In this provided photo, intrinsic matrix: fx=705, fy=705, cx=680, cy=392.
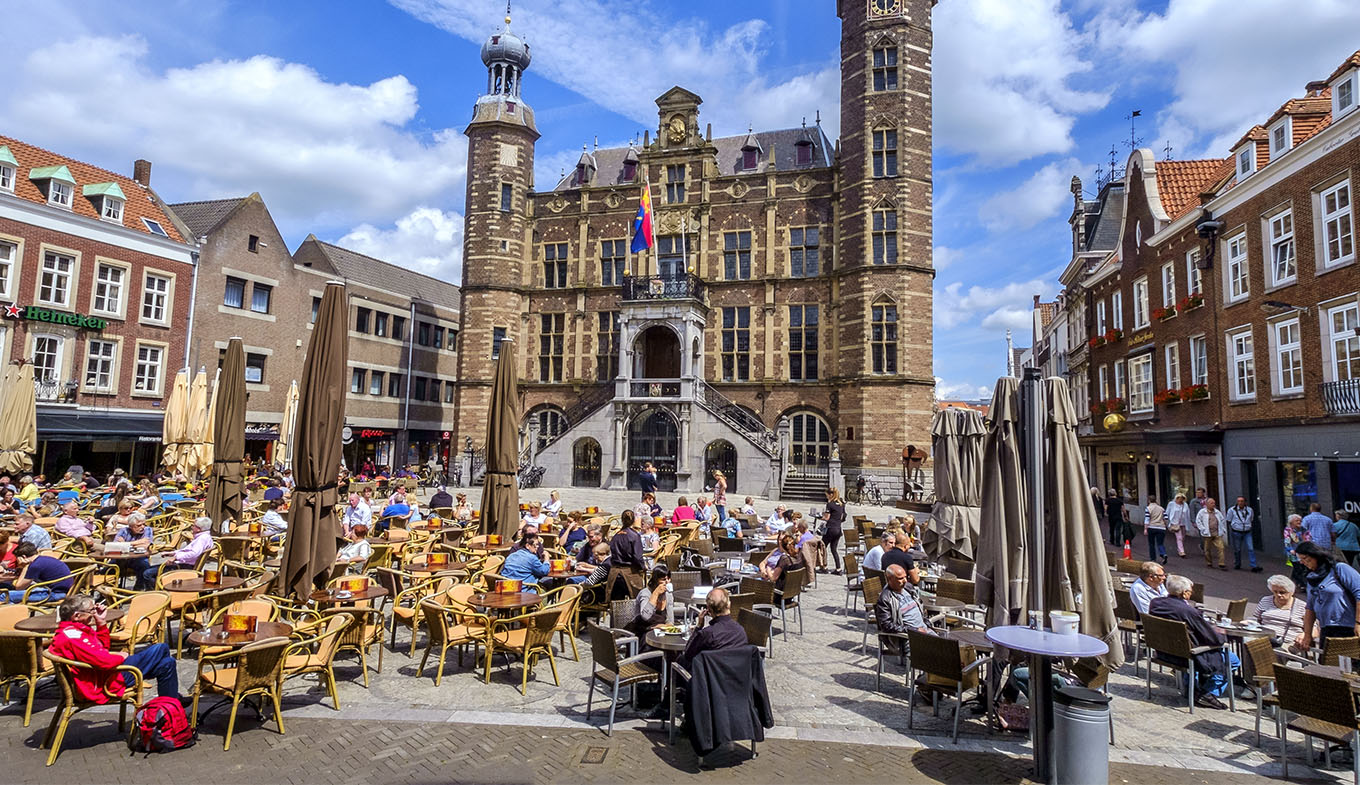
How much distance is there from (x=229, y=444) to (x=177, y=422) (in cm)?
647

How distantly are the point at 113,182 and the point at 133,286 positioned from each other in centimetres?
387

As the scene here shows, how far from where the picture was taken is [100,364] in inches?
941

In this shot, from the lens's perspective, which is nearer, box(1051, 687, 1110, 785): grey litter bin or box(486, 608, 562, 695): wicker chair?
box(1051, 687, 1110, 785): grey litter bin

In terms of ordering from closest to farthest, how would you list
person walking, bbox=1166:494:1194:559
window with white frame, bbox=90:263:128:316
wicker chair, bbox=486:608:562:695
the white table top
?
the white table top < wicker chair, bbox=486:608:562:695 < person walking, bbox=1166:494:1194:559 < window with white frame, bbox=90:263:128:316

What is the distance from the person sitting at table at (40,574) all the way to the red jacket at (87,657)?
2882 mm

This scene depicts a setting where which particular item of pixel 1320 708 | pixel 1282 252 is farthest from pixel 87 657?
pixel 1282 252

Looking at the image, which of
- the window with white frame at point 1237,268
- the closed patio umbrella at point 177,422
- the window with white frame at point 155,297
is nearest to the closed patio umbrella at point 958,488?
the window with white frame at point 1237,268

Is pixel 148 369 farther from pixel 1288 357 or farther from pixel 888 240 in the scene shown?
pixel 1288 357

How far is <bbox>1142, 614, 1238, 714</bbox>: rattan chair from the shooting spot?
21.0ft

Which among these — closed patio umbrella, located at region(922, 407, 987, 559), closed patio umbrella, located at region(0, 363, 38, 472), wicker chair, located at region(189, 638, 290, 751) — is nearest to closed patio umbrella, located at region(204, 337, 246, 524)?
closed patio umbrella, located at region(0, 363, 38, 472)

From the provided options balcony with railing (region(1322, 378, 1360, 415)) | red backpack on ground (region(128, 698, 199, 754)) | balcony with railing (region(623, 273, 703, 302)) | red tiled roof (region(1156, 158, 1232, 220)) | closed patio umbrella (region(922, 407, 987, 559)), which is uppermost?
red tiled roof (region(1156, 158, 1232, 220))

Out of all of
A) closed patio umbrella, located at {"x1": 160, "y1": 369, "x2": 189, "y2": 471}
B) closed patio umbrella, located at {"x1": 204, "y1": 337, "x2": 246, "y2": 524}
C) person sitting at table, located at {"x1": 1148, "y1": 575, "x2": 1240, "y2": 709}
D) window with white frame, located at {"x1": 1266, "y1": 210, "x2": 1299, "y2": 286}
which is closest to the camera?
person sitting at table, located at {"x1": 1148, "y1": 575, "x2": 1240, "y2": 709}

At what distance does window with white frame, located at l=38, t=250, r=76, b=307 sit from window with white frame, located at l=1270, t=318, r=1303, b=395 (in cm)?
3400

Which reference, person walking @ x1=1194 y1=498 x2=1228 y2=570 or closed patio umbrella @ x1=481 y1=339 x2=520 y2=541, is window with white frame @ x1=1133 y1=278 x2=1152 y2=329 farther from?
closed patio umbrella @ x1=481 y1=339 x2=520 y2=541
